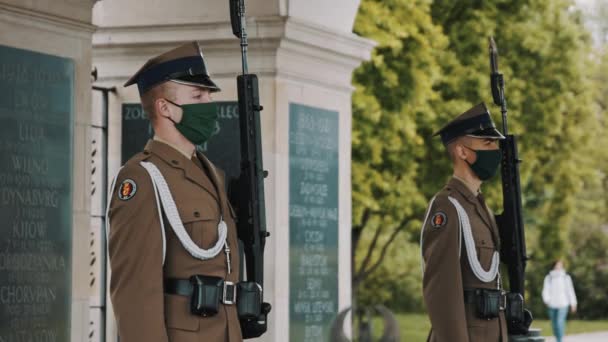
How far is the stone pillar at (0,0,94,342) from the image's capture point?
732 cm

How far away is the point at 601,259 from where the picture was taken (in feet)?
147

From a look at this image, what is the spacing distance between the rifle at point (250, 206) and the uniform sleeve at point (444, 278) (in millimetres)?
1428

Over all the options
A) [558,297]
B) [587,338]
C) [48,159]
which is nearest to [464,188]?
[48,159]

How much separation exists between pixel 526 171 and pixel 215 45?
16351mm

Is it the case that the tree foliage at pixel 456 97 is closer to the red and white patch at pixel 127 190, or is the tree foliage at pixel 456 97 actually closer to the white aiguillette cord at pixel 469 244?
the white aiguillette cord at pixel 469 244

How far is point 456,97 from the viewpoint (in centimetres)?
2469

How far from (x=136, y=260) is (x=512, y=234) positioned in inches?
132

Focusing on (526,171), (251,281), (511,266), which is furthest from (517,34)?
(251,281)

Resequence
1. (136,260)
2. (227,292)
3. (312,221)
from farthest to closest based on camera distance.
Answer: (312,221)
(227,292)
(136,260)

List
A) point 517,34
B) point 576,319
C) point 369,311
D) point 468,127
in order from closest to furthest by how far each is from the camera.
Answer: point 369,311 → point 468,127 → point 517,34 → point 576,319

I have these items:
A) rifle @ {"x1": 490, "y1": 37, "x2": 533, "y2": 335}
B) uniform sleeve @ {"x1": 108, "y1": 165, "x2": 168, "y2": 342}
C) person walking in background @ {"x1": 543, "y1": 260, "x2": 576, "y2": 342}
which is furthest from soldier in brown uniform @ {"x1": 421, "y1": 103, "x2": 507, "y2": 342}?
person walking in background @ {"x1": 543, "y1": 260, "x2": 576, "y2": 342}

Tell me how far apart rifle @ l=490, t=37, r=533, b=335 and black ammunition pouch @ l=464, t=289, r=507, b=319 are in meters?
0.33

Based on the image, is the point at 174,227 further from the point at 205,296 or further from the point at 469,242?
the point at 469,242

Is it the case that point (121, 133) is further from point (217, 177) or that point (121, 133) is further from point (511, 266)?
point (217, 177)
